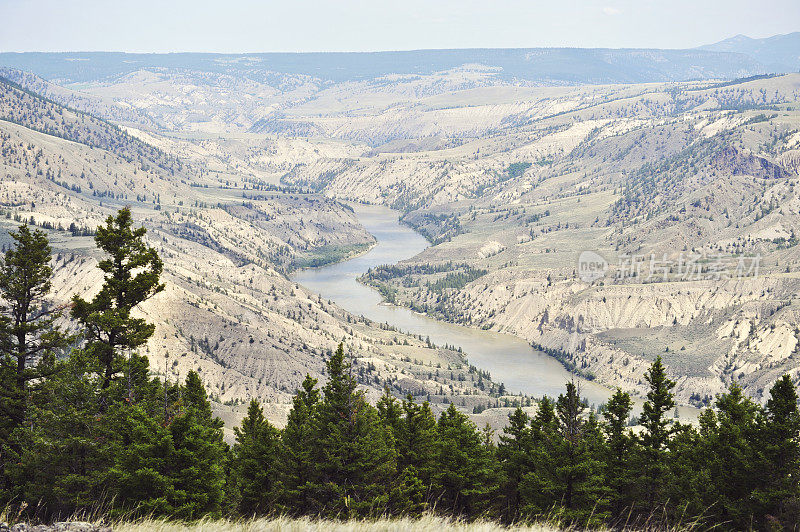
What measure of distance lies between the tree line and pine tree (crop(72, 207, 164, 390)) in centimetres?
9

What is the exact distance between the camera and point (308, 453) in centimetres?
3916

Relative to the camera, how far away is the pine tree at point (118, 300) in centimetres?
3528

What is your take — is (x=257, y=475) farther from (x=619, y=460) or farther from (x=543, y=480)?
(x=619, y=460)

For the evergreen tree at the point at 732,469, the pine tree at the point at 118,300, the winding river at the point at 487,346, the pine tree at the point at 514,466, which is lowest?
the winding river at the point at 487,346

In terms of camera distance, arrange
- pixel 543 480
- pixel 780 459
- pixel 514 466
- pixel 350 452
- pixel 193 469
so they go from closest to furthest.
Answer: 1. pixel 193 469
2. pixel 780 459
3. pixel 350 452
4. pixel 543 480
5. pixel 514 466

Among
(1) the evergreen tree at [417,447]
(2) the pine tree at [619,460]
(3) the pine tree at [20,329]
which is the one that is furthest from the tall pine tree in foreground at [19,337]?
(2) the pine tree at [619,460]

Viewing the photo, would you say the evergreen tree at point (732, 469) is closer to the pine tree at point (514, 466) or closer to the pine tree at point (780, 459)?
the pine tree at point (780, 459)

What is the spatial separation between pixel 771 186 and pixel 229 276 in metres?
125

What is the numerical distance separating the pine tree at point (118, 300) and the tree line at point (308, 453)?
90 mm

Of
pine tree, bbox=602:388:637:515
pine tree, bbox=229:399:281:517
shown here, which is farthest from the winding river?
pine tree, bbox=229:399:281:517

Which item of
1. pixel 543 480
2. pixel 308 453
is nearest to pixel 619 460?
pixel 543 480

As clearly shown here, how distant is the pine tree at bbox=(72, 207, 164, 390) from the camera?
3528cm

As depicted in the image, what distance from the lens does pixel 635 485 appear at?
40.6m

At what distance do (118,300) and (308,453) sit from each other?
11506mm
